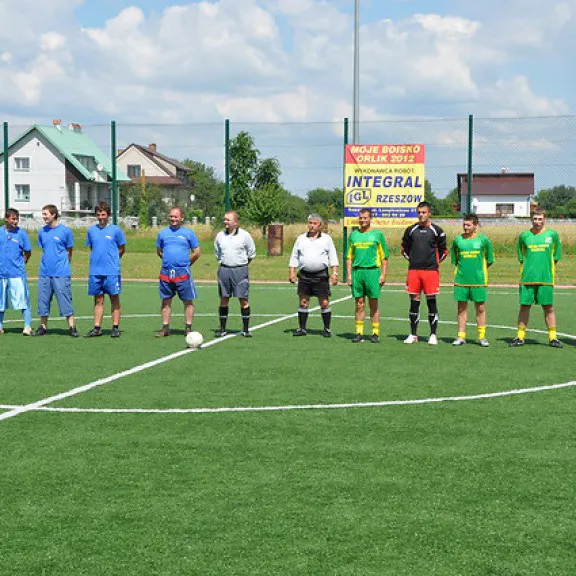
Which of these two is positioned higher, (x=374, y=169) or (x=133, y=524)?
(x=374, y=169)

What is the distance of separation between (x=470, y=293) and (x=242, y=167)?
18.8 metres

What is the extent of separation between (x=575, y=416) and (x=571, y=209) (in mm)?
25481

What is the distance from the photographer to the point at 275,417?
28.5ft

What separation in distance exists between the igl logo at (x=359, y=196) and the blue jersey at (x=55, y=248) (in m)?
11.5

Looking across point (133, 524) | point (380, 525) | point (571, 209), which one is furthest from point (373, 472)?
point (571, 209)

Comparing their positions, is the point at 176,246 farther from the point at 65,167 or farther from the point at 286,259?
the point at 65,167

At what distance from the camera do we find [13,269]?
15.1 metres

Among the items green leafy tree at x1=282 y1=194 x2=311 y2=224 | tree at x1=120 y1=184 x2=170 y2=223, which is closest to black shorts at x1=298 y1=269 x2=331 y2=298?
green leafy tree at x1=282 y1=194 x2=311 y2=224

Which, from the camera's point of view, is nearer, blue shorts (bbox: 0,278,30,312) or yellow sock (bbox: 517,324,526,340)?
yellow sock (bbox: 517,324,526,340)

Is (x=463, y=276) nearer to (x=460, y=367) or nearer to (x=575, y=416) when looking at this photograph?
(x=460, y=367)

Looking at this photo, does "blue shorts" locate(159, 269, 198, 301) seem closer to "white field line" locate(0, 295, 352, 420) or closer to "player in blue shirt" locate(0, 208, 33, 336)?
"white field line" locate(0, 295, 352, 420)

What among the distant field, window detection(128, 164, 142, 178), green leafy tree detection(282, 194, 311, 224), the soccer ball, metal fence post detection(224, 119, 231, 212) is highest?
window detection(128, 164, 142, 178)

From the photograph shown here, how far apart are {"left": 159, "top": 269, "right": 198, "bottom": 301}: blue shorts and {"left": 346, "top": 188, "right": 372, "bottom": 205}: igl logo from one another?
11090 millimetres

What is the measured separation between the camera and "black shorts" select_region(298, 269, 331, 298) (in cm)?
1457
